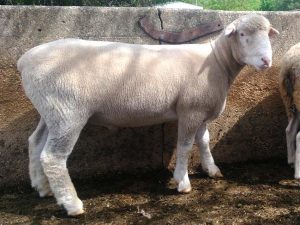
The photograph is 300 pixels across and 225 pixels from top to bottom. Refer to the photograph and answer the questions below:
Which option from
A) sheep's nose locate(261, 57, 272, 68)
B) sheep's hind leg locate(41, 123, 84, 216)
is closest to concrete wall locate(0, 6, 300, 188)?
sheep's hind leg locate(41, 123, 84, 216)

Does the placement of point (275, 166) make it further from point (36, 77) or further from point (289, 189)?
point (36, 77)

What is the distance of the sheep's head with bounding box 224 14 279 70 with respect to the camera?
11.8 feet

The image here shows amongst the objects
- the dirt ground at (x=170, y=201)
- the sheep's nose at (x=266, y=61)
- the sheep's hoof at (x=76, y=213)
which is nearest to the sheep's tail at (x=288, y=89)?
the dirt ground at (x=170, y=201)

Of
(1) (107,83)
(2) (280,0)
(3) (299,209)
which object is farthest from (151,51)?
(2) (280,0)

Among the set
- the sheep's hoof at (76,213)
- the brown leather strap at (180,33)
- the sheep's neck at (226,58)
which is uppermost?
the brown leather strap at (180,33)

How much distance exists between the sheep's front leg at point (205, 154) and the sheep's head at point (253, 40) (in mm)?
938

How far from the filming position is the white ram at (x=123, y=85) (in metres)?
3.40

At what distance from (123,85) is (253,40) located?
1.20 metres

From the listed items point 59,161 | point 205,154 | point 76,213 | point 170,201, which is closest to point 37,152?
point 59,161

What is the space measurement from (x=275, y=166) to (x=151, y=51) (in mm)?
2175

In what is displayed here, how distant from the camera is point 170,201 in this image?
3.91 m

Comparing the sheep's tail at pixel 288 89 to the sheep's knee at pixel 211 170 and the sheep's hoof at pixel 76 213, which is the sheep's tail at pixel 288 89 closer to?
the sheep's knee at pixel 211 170

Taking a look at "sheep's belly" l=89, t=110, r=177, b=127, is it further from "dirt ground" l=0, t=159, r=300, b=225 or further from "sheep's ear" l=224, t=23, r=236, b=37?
"sheep's ear" l=224, t=23, r=236, b=37

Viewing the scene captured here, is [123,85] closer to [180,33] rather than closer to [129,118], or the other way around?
[129,118]
